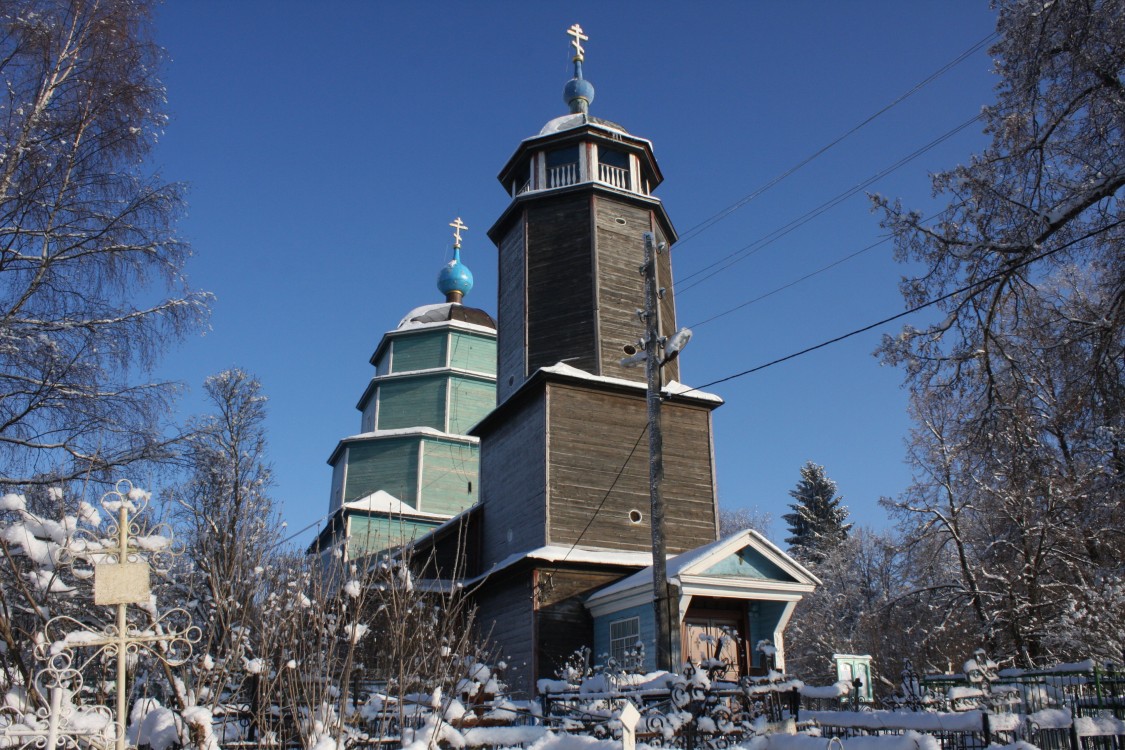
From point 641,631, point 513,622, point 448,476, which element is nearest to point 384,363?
point 448,476

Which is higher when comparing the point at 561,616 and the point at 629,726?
the point at 561,616

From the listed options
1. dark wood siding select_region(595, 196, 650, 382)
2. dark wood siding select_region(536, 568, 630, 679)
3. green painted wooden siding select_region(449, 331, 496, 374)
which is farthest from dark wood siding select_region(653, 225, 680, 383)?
green painted wooden siding select_region(449, 331, 496, 374)

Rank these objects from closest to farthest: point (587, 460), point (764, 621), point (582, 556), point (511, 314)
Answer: point (764, 621)
point (582, 556)
point (587, 460)
point (511, 314)

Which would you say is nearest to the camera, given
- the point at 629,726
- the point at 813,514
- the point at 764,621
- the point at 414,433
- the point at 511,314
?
the point at 629,726

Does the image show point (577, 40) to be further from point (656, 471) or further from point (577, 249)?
point (656, 471)

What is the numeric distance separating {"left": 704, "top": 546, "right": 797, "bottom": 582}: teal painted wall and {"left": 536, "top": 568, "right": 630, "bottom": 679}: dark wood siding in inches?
119

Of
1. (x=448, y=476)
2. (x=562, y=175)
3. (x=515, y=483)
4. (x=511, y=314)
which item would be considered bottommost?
(x=515, y=483)

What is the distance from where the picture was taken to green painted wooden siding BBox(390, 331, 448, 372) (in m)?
31.4

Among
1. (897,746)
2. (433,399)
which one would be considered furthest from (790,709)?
(433,399)

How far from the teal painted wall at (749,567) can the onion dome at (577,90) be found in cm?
1363

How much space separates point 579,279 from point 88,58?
11.6 m

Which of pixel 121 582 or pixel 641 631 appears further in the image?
pixel 641 631

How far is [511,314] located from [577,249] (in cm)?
229

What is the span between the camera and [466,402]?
30891 millimetres
